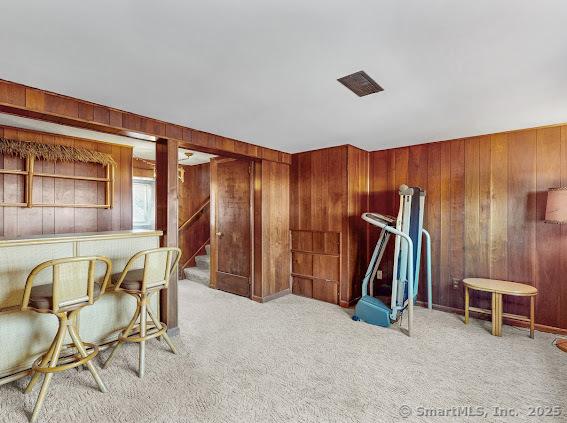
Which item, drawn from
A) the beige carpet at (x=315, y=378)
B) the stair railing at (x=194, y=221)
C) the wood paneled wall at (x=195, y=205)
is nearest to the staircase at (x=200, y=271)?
the stair railing at (x=194, y=221)

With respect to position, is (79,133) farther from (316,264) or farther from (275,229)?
(316,264)

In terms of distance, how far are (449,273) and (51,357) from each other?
4.09 metres

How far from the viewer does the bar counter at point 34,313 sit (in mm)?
2084

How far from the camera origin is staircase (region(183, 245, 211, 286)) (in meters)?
5.13

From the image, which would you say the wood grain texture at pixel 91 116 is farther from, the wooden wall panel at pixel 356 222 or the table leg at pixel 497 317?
the table leg at pixel 497 317

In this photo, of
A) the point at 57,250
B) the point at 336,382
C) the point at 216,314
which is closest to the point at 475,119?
the point at 336,382

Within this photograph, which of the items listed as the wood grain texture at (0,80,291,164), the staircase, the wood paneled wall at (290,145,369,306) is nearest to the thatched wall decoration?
the wood grain texture at (0,80,291,164)

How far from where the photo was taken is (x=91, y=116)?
97.9 inches

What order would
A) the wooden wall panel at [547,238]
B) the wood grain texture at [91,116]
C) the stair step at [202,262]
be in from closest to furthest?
the wood grain texture at [91,116], the wooden wall panel at [547,238], the stair step at [202,262]

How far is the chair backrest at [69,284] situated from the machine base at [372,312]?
8.75 ft

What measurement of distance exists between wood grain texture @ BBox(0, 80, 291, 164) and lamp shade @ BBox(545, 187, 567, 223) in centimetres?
343

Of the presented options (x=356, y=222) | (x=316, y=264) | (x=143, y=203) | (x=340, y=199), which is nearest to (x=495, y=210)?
(x=356, y=222)

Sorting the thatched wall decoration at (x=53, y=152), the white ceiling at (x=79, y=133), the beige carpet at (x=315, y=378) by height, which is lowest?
the beige carpet at (x=315, y=378)

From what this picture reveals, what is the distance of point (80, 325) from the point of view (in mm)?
2508
